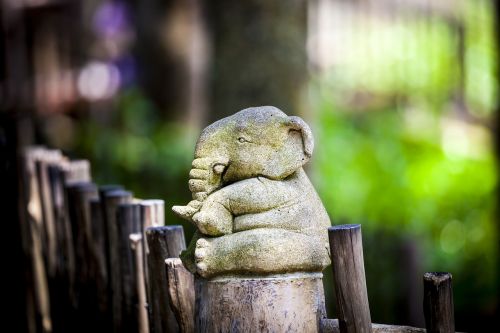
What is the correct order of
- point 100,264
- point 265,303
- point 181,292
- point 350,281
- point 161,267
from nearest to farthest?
1. point 350,281
2. point 265,303
3. point 181,292
4. point 161,267
5. point 100,264

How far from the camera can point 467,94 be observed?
33.4 ft

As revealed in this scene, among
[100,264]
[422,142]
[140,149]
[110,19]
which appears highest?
[110,19]

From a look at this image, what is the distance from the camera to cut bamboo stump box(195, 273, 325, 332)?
7.41ft

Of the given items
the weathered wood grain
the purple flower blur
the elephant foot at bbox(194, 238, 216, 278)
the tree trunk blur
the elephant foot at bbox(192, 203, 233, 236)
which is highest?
the purple flower blur

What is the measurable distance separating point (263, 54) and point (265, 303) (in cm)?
378

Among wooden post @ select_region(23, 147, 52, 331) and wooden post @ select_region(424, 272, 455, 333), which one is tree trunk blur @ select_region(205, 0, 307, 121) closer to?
wooden post @ select_region(23, 147, 52, 331)

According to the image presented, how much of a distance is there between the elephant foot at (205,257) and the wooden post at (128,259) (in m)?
0.78

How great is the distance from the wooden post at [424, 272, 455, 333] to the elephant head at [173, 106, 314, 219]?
0.54 metres

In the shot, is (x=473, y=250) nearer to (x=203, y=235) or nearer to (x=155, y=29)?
(x=155, y=29)

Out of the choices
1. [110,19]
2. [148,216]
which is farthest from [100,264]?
[110,19]

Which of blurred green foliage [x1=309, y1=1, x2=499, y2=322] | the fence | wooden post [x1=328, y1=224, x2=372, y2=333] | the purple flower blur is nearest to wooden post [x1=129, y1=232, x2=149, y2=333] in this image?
the fence

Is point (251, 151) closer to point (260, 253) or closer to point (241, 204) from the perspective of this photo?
point (241, 204)

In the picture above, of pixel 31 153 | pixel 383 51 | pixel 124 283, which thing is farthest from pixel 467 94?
pixel 124 283

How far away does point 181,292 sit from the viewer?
2.53 metres
